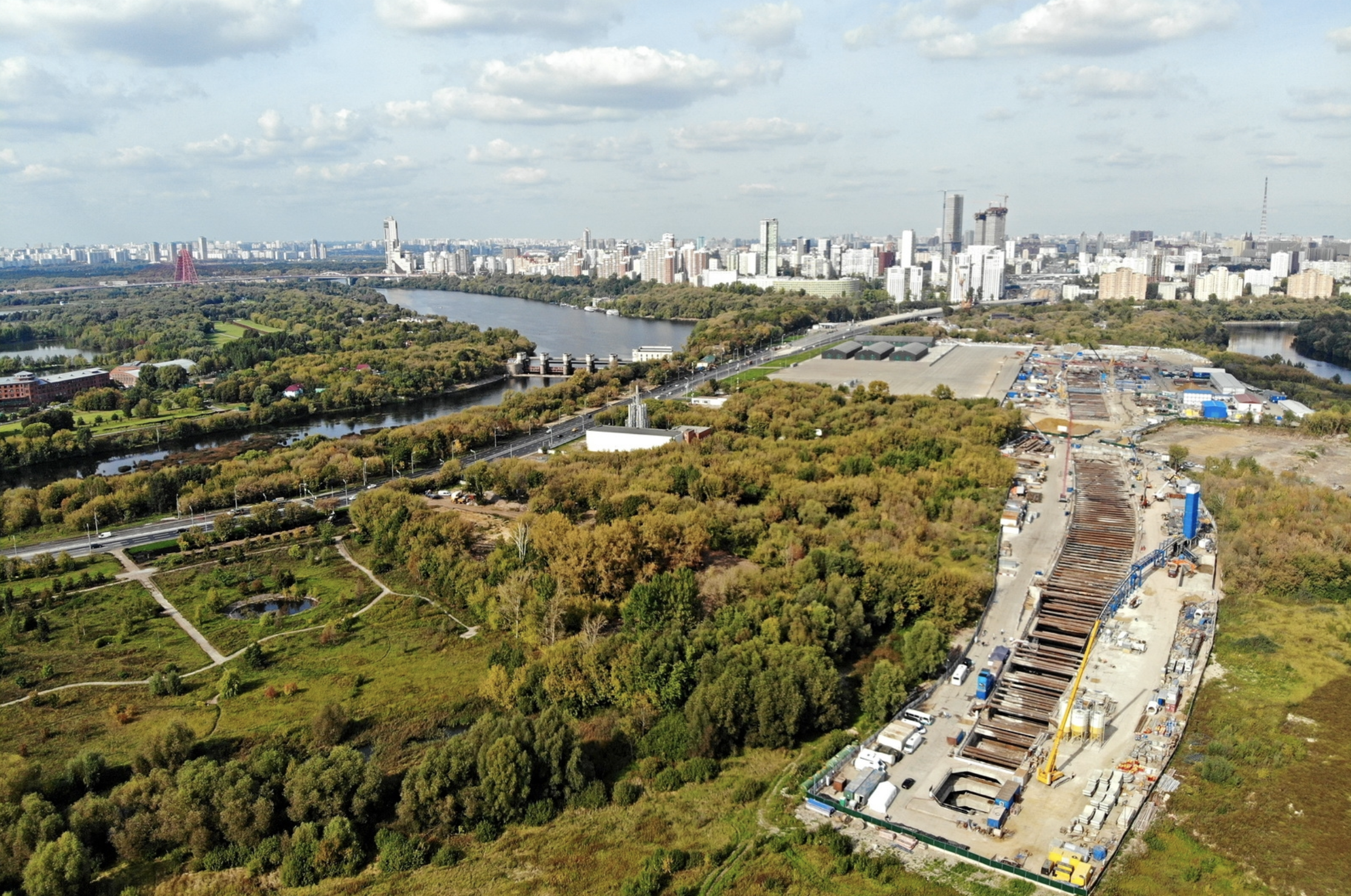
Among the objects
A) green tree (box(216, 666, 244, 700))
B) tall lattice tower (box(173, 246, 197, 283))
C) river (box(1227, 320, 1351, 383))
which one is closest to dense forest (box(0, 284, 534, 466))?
green tree (box(216, 666, 244, 700))

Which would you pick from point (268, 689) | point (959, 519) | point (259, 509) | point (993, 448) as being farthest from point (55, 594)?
point (993, 448)

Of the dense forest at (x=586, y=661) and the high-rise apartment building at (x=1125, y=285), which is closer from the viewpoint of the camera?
the dense forest at (x=586, y=661)

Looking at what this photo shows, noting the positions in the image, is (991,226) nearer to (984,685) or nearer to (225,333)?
(225,333)

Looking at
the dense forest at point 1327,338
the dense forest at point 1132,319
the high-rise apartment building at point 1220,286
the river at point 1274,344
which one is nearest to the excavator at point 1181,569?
the dense forest at point 1132,319

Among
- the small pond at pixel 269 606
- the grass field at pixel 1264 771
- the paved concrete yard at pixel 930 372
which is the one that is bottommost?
the small pond at pixel 269 606

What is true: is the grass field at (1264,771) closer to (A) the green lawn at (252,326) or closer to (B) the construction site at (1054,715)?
(B) the construction site at (1054,715)

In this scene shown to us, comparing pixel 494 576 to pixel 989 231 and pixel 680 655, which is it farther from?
pixel 989 231

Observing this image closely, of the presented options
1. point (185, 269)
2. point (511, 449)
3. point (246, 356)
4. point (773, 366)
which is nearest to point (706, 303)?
point (773, 366)
